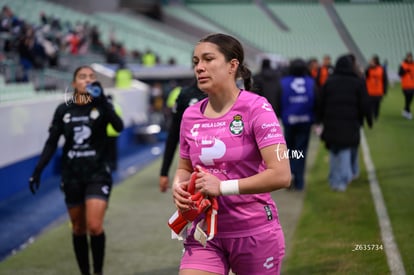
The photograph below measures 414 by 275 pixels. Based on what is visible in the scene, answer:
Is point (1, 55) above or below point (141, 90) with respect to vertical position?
above

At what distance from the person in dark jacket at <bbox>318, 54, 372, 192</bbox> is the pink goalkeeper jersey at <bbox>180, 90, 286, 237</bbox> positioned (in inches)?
239

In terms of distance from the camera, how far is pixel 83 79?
635 centimetres

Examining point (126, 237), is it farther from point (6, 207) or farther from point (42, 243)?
point (6, 207)

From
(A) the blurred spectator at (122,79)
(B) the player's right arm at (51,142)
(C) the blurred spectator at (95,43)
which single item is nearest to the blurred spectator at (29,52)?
(A) the blurred spectator at (122,79)

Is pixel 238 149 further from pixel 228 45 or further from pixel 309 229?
pixel 309 229

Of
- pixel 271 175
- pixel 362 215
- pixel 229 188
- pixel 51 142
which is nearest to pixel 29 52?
pixel 362 215

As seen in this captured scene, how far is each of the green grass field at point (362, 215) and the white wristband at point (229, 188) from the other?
2.62m

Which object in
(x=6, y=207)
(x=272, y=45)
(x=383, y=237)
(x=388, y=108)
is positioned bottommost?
(x=6, y=207)

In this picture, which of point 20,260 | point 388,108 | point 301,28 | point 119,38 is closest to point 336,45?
point 301,28

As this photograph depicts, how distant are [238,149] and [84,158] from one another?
2906mm

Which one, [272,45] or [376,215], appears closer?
[376,215]

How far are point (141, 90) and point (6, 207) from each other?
36.2 feet

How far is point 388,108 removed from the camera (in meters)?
9.08

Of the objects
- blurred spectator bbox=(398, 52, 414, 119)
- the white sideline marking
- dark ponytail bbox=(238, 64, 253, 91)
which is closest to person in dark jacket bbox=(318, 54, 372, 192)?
the white sideline marking
